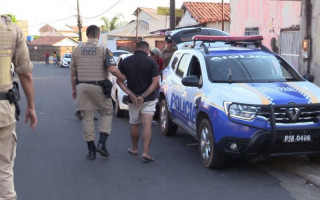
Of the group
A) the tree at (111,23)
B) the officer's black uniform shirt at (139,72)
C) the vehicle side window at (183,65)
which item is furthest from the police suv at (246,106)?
the tree at (111,23)

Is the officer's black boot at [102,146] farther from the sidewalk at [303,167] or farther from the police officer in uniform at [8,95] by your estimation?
the police officer in uniform at [8,95]

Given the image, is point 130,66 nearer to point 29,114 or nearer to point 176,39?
point 29,114

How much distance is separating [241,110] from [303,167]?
4.64 ft

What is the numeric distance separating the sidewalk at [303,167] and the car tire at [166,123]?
7.65 ft

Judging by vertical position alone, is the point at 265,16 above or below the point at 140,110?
above

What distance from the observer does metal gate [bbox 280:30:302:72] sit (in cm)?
1318

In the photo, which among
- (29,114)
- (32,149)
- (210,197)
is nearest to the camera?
(29,114)

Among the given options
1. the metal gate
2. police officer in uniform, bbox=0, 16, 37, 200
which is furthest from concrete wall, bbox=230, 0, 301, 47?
police officer in uniform, bbox=0, 16, 37, 200

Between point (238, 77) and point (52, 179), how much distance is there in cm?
305

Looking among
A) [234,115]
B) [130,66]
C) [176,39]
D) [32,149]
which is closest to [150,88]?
[130,66]

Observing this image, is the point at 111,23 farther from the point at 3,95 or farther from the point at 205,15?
the point at 3,95

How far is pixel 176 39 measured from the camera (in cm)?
1152

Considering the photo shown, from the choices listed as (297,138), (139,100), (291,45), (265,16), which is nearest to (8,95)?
(139,100)

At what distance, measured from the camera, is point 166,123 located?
8352mm
